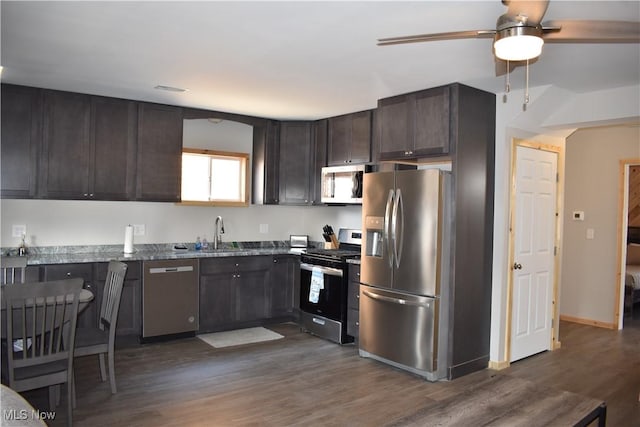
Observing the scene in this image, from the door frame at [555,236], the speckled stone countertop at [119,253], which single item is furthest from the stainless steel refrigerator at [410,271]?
the speckled stone countertop at [119,253]

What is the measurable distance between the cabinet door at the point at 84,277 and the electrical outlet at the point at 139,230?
2.72 ft

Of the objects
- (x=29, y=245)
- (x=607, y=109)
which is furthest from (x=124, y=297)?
(x=607, y=109)

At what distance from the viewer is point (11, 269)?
4.07 meters

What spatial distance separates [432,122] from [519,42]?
2173 millimetres

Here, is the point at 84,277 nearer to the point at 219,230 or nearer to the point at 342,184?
the point at 219,230

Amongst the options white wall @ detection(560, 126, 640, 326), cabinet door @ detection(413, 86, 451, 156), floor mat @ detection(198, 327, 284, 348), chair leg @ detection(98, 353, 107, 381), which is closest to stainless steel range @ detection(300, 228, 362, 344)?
floor mat @ detection(198, 327, 284, 348)

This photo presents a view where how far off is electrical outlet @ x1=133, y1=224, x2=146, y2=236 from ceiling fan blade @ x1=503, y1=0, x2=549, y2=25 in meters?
4.40

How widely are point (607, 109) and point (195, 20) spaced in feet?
11.5

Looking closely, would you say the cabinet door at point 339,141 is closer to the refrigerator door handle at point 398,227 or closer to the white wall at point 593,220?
the refrigerator door handle at point 398,227

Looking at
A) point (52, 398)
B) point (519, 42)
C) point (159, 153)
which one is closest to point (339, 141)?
point (159, 153)

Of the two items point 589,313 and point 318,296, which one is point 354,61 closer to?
point 318,296

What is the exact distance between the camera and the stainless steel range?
4852mm

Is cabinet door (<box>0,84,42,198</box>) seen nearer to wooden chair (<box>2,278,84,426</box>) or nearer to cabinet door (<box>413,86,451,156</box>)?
wooden chair (<box>2,278,84,426</box>)

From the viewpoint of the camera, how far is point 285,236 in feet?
20.9
